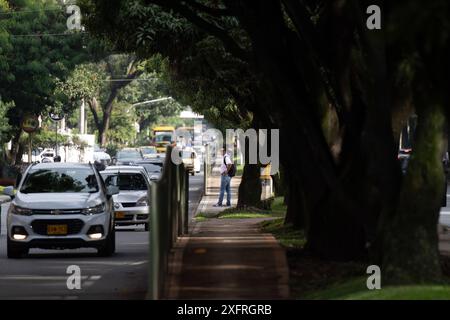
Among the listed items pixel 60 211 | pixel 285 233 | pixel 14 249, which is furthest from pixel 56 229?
pixel 285 233

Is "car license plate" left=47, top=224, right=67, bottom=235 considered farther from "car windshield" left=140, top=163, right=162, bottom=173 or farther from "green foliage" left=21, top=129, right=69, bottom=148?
"green foliage" left=21, top=129, right=69, bottom=148

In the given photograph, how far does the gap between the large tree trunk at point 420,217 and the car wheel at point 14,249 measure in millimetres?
9597

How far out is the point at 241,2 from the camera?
18.9m

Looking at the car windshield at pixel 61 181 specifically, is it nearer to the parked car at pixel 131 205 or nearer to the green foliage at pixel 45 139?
the parked car at pixel 131 205

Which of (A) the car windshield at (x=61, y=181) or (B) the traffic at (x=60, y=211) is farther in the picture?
(A) the car windshield at (x=61, y=181)

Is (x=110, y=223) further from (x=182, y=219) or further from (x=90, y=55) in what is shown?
(x=90, y=55)

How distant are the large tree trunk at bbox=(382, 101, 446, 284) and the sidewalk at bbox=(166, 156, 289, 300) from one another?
1359 mm

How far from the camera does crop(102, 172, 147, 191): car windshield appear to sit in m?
32.3

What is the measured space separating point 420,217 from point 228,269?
11.4 feet

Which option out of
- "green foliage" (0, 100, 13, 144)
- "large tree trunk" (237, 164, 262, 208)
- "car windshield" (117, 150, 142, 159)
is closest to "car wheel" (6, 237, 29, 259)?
"large tree trunk" (237, 164, 262, 208)

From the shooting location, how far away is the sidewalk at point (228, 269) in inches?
578

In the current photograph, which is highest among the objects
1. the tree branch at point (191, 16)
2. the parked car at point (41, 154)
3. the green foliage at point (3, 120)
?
the tree branch at point (191, 16)

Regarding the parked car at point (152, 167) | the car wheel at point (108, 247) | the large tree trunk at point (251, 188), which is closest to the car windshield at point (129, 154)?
the parked car at point (152, 167)

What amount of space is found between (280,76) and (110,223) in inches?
261
